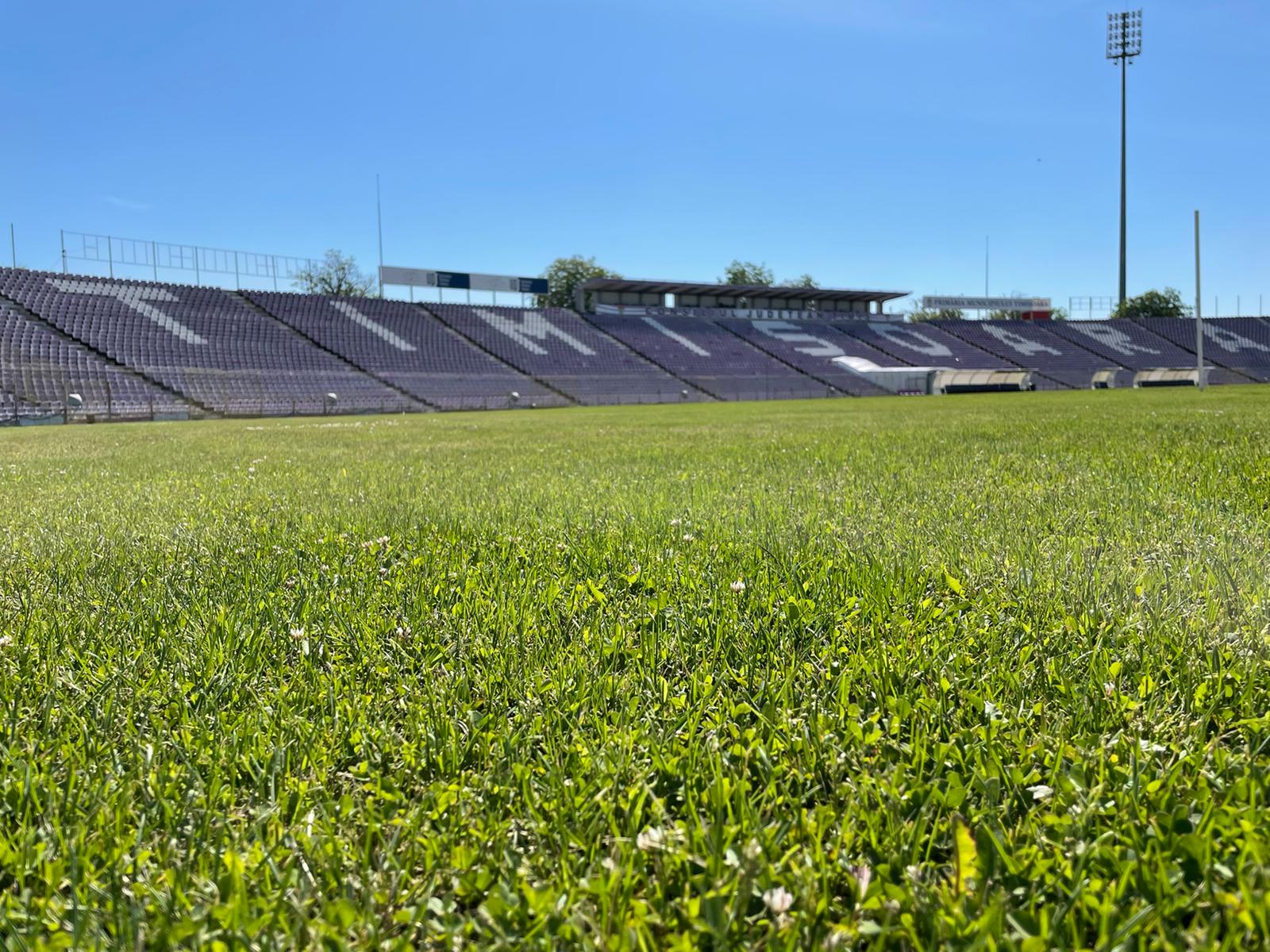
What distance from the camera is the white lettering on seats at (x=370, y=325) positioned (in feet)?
139

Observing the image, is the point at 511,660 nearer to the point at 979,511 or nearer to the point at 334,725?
the point at 334,725

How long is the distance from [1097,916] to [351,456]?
25.9ft

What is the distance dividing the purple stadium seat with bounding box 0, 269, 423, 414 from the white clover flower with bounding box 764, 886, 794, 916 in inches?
1323

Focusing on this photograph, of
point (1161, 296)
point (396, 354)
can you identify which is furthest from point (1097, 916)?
point (1161, 296)

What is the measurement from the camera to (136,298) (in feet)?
123

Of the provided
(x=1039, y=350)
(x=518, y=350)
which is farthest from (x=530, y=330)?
(x=1039, y=350)

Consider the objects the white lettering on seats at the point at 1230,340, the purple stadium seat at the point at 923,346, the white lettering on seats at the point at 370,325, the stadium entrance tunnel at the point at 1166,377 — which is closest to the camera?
the white lettering on seats at the point at 370,325

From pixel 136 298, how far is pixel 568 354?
21644 millimetres

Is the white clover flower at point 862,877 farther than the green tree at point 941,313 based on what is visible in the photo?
No

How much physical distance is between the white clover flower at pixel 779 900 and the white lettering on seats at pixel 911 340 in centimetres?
5924

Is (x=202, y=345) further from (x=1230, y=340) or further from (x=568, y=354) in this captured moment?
(x=1230, y=340)

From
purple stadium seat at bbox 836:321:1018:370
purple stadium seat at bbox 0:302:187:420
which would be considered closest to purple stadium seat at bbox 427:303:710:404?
purple stadium seat at bbox 0:302:187:420

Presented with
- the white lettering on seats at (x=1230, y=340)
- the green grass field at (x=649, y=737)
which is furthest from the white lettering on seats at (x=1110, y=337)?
the green grass field at (x=649, y=737)

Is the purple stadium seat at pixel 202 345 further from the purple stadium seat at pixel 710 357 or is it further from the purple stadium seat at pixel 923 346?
the purple stadium seat at pixel 923 346
